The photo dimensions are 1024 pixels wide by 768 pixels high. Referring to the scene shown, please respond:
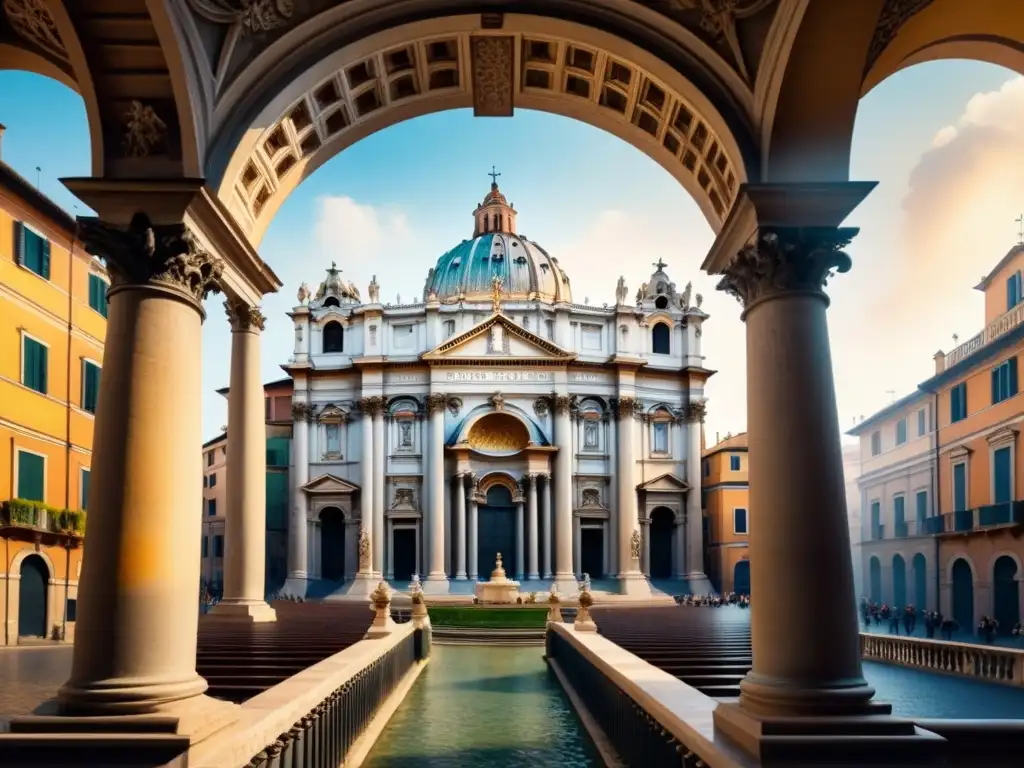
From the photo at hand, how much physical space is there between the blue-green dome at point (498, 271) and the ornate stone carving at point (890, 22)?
44973 millimetres

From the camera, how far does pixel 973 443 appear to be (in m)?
32.8

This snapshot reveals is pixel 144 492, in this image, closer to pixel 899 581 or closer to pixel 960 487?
pixel 960 487

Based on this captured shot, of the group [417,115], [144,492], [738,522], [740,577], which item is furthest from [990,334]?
[144,492]

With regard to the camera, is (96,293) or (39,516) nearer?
(39,516)

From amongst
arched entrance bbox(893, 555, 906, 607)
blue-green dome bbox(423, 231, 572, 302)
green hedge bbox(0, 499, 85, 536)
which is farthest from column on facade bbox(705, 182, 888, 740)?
blue-green dome bbox(423, 231, 572, 302)

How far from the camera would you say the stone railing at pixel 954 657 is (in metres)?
15.3

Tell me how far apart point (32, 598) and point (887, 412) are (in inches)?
1313

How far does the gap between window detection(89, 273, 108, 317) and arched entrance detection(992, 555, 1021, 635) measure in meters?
27.5

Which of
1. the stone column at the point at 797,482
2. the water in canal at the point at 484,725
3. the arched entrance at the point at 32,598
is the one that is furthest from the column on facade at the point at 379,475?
the stone column at the point at 797,482

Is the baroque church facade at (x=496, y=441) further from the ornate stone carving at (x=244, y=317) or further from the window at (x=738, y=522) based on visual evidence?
the ornate stone carving at (x=244, y=317)

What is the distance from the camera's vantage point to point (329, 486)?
4784 centimetres

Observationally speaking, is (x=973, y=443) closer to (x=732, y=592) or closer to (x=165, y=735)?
(x=732, y=592)

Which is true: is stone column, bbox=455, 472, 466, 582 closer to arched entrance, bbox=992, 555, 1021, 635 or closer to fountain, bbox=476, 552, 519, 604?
fountain, bbox=476, 552, 519, 604

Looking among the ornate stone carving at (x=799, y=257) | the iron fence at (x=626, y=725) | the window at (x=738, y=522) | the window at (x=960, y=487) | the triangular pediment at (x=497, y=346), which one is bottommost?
the iron fence at (x=626, y=725)
